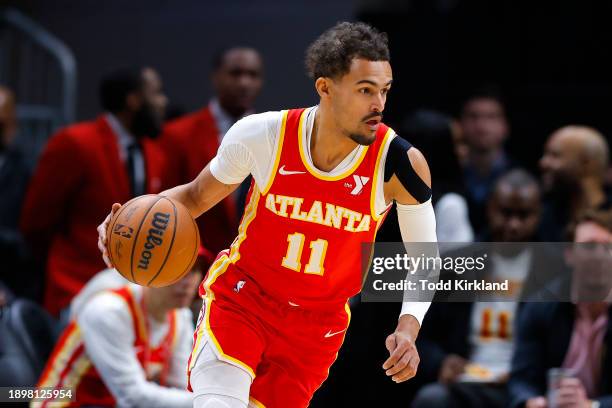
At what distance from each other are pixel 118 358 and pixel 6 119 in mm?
2867

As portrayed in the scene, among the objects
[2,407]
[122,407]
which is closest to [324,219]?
[122,407]

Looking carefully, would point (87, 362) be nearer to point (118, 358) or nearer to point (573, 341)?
point (118, 358)

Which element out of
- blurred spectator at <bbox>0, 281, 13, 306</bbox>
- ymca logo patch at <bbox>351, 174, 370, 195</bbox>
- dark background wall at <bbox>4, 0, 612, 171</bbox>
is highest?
dark background wall at <bbox>4, 0, 612, 171</bbox>

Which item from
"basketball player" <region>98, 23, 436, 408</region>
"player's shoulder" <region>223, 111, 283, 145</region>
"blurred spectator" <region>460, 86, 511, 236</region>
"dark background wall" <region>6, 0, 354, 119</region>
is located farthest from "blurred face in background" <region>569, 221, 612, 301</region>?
"dark background wall" <region>6, 0, 354, 119</region>

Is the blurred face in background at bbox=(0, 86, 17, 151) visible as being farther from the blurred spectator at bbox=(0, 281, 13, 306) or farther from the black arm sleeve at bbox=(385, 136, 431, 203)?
the black arm sleeve at bbox=(385, 136, 431, 203)

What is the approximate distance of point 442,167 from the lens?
6.20 m

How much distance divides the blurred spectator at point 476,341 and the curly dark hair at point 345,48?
6.29 feet

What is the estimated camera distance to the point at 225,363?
4.21m

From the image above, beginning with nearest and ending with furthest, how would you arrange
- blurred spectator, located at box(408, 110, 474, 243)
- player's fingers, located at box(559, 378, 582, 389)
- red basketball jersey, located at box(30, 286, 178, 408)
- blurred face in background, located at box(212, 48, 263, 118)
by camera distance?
player's fingers, located at box(559, 378, 582, 389)
red basketball jersey, located at box(30, 286, 178, 408)
blurred spectator, located at box(408, 110, 474, 243)
blurred face in background, located at box(212, 48, 263, 118)

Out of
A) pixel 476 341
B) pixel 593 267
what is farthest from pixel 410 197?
pixel 476 341

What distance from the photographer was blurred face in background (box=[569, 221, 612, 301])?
5.61m

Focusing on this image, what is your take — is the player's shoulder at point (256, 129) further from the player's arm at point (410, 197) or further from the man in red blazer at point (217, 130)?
the man in red blazer at point (217, 130)

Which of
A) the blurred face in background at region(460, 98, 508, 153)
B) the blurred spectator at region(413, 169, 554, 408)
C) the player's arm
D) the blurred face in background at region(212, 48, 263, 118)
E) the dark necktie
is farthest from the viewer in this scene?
the blurred face in background at region(460, 98, 508, 153)

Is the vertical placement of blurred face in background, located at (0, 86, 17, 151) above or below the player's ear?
above
